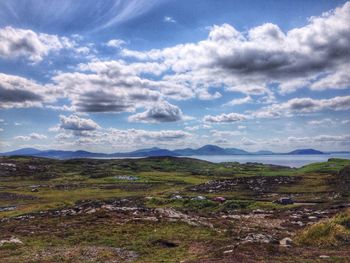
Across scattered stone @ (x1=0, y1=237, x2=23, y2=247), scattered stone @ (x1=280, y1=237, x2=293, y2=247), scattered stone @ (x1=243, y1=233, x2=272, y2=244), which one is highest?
scattered stone @ (x1=243, y1=233, x2=272, y2=244)

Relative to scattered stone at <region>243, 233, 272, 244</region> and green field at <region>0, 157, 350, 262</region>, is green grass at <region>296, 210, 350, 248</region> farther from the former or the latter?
scattered stone at <region>243, 233, 272, 244</region>

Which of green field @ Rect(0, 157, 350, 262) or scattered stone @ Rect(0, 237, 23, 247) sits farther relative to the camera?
scattered stone @ Rect(0, 237, 23, 247)

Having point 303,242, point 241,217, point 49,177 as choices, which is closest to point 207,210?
point 241,217

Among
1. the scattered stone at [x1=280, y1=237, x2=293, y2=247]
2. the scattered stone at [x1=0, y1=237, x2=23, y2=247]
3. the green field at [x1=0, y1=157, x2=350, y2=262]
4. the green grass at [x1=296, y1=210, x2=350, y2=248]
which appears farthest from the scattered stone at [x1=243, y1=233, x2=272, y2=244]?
the scattered stone at [x1=0, y1=237, x2=23, y2=247]

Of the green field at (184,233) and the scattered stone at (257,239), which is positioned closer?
the green field at (184,233)

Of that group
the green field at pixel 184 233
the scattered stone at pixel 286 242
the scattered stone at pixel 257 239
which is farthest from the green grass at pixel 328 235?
the scattered stone at pixel 257 239

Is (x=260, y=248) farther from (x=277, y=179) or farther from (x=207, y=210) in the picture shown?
(x=277, y=179)

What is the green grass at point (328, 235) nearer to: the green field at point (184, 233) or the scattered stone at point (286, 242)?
the green field at point (184, 233)

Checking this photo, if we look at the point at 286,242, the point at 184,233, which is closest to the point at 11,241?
the point at 184,233

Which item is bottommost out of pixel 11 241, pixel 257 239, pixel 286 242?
pixel 11 241

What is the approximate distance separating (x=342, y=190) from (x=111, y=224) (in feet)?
188

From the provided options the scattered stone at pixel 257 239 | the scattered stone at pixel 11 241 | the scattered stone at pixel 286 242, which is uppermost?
the scattered stone at pixel 257 239

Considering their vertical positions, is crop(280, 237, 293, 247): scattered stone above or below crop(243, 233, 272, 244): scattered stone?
below

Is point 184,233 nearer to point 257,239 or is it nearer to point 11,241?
point 257,239
